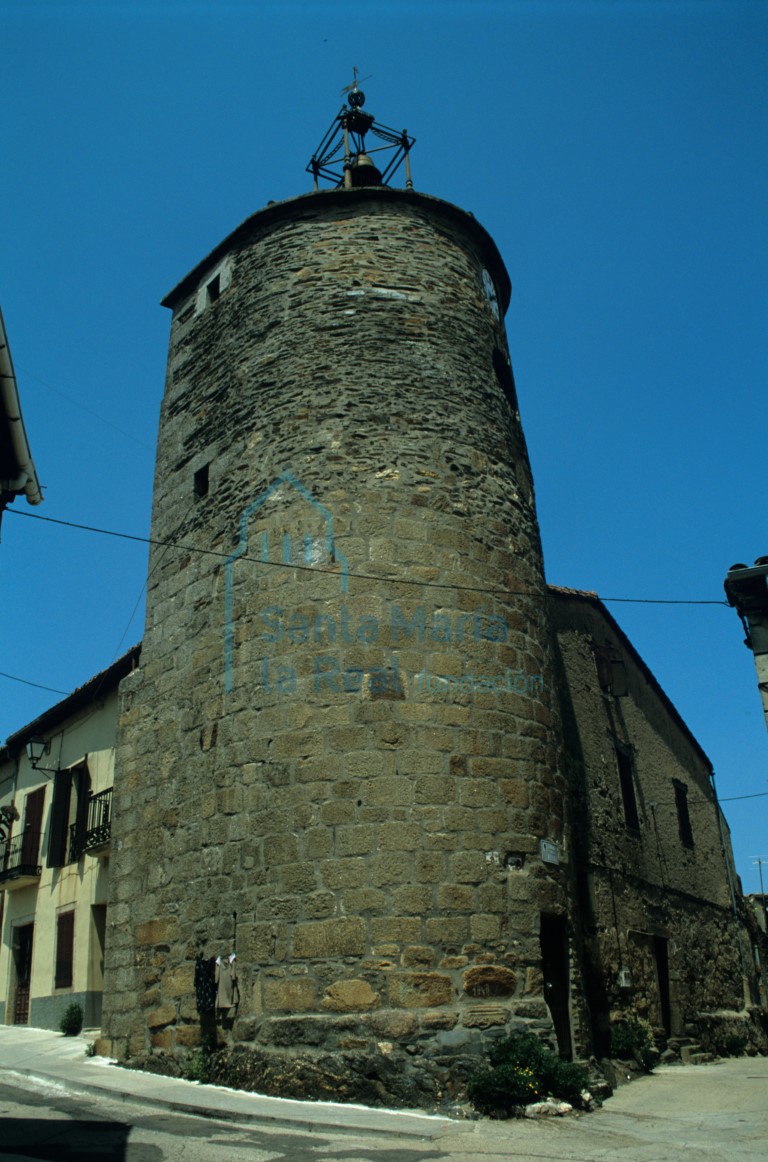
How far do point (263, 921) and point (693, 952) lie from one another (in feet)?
33.6

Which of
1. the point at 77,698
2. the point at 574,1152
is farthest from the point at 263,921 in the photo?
the point at 77,698

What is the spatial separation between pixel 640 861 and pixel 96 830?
27.0 ft

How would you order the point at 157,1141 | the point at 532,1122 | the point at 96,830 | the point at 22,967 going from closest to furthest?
the point at 157,1141 < the point at 532,1122 < the point at 96,830 < the point at 22,967

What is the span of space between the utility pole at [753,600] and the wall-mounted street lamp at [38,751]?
40.4 feet

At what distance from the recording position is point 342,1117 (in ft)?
22.2

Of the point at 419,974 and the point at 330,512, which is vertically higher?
the point at 330,512

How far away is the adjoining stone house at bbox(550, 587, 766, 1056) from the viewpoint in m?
12.4

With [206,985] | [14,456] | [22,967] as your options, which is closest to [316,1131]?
[206,985]

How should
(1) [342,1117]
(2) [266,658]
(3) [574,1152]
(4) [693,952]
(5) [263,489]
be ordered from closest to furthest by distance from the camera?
(3) [574,1152] < (1) [342,1117] < (2) [266,658] < (5) [263,489] < (4) [693,952]

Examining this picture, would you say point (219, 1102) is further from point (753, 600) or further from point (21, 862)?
point (21, 862)

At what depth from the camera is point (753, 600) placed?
28.0 feet

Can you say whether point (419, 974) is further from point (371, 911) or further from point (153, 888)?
point (153, 888)

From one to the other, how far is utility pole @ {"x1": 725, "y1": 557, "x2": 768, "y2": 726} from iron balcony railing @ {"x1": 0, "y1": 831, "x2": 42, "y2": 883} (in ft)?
Answer: 43.0
